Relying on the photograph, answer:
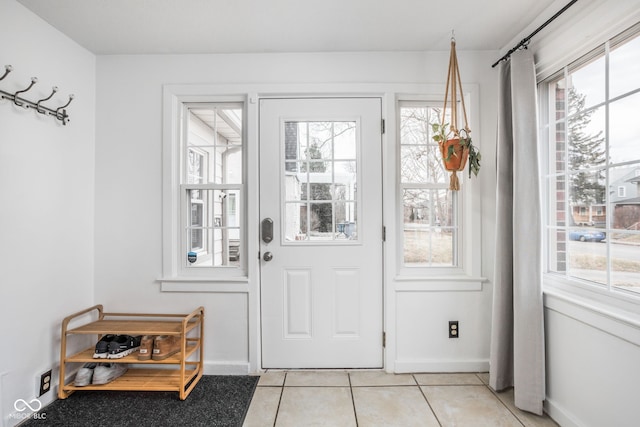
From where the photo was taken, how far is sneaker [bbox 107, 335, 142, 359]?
197cm

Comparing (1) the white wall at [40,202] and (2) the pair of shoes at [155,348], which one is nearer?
(1) the white wall at [40,202]

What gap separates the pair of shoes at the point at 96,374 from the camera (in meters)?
1.96

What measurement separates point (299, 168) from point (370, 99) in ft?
2.40

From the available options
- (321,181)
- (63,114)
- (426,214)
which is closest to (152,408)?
(321,181)

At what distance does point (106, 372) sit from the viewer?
201 centimetres

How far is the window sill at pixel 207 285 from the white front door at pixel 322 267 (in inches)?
6.3

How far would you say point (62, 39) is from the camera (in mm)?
2062

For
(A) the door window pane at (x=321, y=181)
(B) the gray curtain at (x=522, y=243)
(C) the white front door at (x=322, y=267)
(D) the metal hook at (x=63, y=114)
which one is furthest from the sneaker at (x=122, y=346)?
(B) the gray curtain at (x=522, y=243)

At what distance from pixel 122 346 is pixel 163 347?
257mm

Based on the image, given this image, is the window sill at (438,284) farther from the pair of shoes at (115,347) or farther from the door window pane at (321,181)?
the pair of shoes at (115,347)

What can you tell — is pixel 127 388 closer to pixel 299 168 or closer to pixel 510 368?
pixel 299 168

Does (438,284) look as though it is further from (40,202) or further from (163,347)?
(40,202)

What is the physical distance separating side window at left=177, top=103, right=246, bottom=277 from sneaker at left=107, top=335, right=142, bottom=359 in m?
0.54

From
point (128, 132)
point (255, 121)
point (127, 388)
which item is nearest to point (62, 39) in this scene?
point (128, 132)
